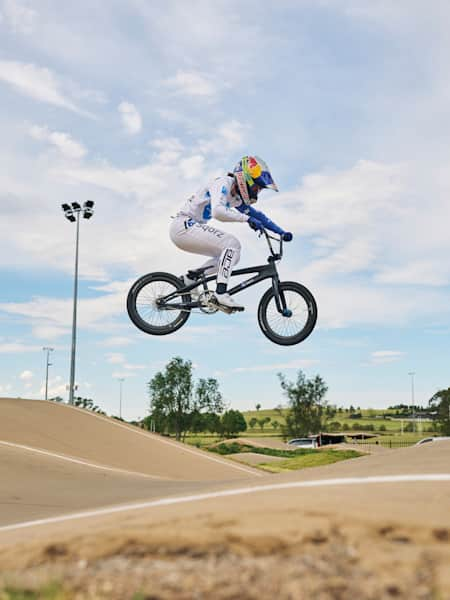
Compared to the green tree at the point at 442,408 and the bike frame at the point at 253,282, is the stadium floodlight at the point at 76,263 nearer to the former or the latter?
the bike frame at the point at 253,282

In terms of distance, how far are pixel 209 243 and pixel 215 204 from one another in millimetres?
854

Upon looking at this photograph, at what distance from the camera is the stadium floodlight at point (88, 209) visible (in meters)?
28.9

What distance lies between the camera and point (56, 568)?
326cm

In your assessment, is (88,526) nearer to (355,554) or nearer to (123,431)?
(355,554)

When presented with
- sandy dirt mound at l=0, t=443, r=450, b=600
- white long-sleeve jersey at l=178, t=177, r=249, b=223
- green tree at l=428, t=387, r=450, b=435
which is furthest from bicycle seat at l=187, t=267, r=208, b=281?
green tree at l=428, t=387, r=450, b=435

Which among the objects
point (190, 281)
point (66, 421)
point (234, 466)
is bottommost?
point (234, 466)

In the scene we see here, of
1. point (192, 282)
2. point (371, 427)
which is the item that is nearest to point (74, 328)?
point (192, 282)

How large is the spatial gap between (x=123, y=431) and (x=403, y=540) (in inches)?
735

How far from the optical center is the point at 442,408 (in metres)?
70.1

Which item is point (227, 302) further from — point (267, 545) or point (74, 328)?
point (74, 328)

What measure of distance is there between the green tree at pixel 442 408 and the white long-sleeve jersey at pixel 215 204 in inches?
2444

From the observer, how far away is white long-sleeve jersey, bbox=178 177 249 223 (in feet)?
34.1

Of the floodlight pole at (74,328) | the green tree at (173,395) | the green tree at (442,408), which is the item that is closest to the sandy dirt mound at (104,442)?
the floodlight pole at (74,328)

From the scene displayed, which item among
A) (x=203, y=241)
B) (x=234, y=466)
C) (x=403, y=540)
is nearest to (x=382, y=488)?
(x=403, y=540)
